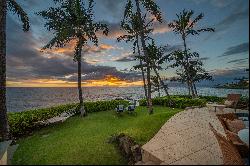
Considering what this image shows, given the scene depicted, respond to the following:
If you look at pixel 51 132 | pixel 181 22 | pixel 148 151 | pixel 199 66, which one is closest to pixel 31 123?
pixel 51 132

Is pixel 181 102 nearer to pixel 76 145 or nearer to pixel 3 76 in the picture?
pixel 76 145

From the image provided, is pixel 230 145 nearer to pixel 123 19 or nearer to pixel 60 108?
pixel 123 19

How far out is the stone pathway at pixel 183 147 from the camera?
8.24 m

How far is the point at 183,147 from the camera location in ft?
30.9

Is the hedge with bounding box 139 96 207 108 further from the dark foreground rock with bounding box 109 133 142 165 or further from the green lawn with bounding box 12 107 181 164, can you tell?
the dark foreground rock with bounding box 109 133 142 165

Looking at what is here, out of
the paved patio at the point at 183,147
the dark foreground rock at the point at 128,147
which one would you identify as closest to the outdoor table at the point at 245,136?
the paved patio at the point at 183,147

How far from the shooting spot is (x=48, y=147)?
39.3ft

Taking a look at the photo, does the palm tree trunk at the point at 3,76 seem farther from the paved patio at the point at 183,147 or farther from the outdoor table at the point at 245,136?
the outdoor table at the point at 245,136

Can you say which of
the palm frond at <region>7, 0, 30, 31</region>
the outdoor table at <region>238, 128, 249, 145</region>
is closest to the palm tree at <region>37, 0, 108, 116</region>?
the palm frond at <region>7, 0, 30, 31</region>

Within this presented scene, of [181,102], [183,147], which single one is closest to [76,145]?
[183,147]

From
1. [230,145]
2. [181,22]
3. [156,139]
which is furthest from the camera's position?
[181,22]

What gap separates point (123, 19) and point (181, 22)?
15922mm

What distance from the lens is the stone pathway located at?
27.0ft

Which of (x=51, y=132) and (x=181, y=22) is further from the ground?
(x=181, y=22)
